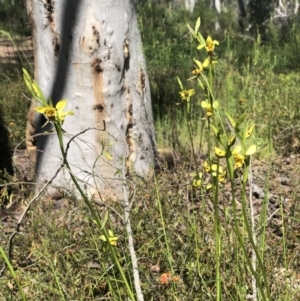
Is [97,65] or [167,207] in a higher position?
[97,65]

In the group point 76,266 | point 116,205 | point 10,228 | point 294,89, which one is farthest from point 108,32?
point 294,89

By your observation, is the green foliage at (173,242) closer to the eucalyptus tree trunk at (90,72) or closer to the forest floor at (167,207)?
the forest floor at (167,207)

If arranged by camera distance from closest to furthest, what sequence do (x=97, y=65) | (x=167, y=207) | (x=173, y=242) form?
(x=173, y=242) → (x=167, y=207) → (x=97, y=65)

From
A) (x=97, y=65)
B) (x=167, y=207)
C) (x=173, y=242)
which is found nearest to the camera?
(x=173, y=242)

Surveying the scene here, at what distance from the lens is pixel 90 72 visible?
8.38ft

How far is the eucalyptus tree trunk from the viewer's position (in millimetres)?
2506

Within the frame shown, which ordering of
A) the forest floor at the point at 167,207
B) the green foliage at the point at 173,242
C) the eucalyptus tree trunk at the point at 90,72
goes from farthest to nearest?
the eucalyptus tree trunk at the point at 90,72, the forest floor at the point at 167,207, the green foliage at the point at 173,242

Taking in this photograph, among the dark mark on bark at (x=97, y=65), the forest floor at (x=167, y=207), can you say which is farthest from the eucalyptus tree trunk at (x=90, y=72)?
the forest floor at (x=167, y=207)

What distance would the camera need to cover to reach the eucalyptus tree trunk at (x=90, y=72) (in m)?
2.51

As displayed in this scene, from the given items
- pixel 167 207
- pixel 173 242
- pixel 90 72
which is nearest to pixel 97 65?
pixel 90 72

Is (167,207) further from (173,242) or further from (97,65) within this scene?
(97,65)

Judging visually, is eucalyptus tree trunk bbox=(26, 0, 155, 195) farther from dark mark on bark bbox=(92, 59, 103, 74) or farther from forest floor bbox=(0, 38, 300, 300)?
forest floor bbox=(0, 38, 300, 300)

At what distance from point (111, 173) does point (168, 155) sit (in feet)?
2.34

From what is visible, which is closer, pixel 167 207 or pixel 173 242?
pixel 173 242
